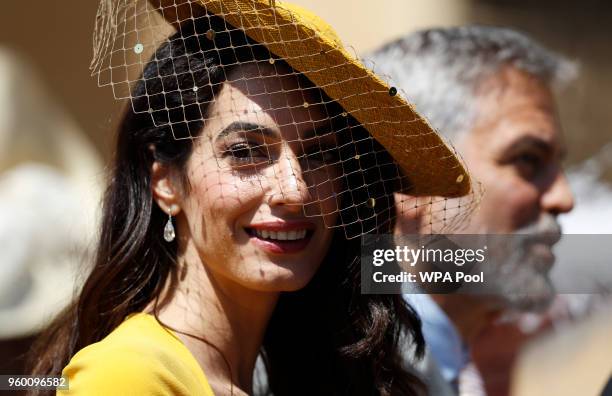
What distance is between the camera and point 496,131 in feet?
10.9

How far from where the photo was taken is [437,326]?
9.61 feet

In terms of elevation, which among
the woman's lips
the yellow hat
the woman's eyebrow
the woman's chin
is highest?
the yellow hat

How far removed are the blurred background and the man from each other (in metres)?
0.29

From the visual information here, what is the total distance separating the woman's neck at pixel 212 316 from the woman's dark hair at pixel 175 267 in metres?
0.05

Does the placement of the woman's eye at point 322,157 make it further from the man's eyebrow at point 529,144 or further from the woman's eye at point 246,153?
the man's eyebrow at point 529,144

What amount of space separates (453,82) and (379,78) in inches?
56.5

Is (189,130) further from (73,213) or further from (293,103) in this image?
(73,213)

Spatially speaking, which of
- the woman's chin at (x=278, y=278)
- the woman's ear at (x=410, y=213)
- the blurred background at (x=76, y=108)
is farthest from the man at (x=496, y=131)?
the woman's chin at (x=278, y=278)

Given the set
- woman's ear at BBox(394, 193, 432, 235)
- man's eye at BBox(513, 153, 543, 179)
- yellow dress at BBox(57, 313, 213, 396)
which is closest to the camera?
yellow dress at BBox(57, 313, 213, 396)

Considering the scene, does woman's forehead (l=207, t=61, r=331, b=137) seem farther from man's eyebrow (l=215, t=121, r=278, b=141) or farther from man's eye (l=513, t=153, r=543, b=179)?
man's eye (l=513, t=153, r=543, b=179)

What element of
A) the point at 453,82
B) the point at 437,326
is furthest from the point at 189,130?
the point at 453,82

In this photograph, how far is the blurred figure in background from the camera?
12.4 feet

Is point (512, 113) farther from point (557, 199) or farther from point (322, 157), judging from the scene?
point (322, 157)

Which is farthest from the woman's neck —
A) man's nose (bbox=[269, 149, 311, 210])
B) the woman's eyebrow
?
the woman's eyebrow
